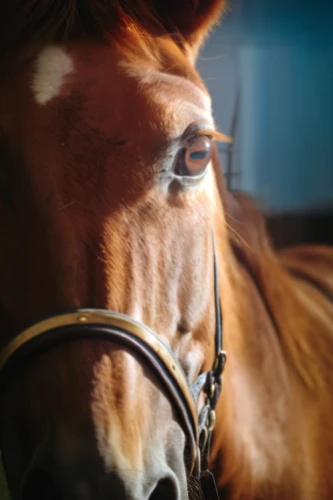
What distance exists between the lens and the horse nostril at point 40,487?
1.44 feet

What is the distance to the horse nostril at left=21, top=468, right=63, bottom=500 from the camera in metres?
0.44

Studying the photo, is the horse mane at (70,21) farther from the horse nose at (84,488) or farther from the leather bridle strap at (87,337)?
the horse nose at (84,488)

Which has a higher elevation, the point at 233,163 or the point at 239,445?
the point at 233,163

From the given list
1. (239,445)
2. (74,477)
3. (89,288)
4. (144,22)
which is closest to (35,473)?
(74,477)

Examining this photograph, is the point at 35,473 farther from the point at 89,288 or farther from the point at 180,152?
the point at 180,152

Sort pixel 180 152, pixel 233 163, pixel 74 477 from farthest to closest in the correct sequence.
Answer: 1. pixel 233 163
2. pixel 180 152
3. pixel 74 477

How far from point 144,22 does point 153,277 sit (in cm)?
30

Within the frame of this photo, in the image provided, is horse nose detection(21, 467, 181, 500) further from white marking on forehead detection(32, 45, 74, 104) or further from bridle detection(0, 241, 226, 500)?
white marking on forehead detection(32, 45, 74, 104)

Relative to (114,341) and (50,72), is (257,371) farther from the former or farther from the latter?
(50,72)

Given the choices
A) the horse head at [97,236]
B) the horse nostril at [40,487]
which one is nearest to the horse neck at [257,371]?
the horse head at [97,236]

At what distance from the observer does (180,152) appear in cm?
53

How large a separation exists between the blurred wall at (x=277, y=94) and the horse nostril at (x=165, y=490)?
470mm

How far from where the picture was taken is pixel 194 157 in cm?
54

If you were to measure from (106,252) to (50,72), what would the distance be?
0.66 feet
